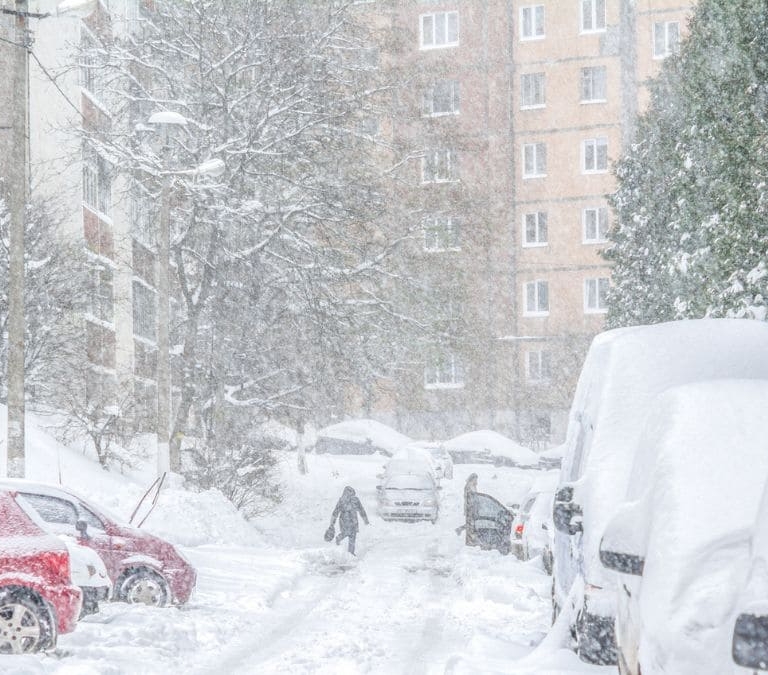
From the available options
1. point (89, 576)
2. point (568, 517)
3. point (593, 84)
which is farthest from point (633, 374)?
point (593, 84)

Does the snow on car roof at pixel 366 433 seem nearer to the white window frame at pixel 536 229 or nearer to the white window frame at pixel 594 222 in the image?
the white window frame at pixel 536 229

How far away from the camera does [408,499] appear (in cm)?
3350

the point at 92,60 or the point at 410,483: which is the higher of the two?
the point at 92,60

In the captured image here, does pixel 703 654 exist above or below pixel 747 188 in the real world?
below

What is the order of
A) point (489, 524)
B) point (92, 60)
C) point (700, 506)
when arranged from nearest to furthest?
point (700, 506), point (489, 524), point (92, 60)

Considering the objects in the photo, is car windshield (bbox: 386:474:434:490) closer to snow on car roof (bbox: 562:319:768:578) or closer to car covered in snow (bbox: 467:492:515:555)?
car covered in snow (bbox: 467:492:515:555)

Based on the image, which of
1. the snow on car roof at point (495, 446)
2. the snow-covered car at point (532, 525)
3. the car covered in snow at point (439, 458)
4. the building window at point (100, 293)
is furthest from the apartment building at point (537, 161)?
the snow-covered car at point (532, 525)

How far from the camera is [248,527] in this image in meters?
24.9

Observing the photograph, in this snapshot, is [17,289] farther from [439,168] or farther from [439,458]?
[439,458]

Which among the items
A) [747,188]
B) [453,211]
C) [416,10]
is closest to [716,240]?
[747,188]

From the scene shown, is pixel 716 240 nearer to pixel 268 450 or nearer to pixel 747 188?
pixel 747 188

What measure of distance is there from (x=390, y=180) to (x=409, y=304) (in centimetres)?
321

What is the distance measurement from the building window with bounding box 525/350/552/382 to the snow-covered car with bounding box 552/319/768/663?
52.4 m

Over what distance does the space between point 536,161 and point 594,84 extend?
4525mm
